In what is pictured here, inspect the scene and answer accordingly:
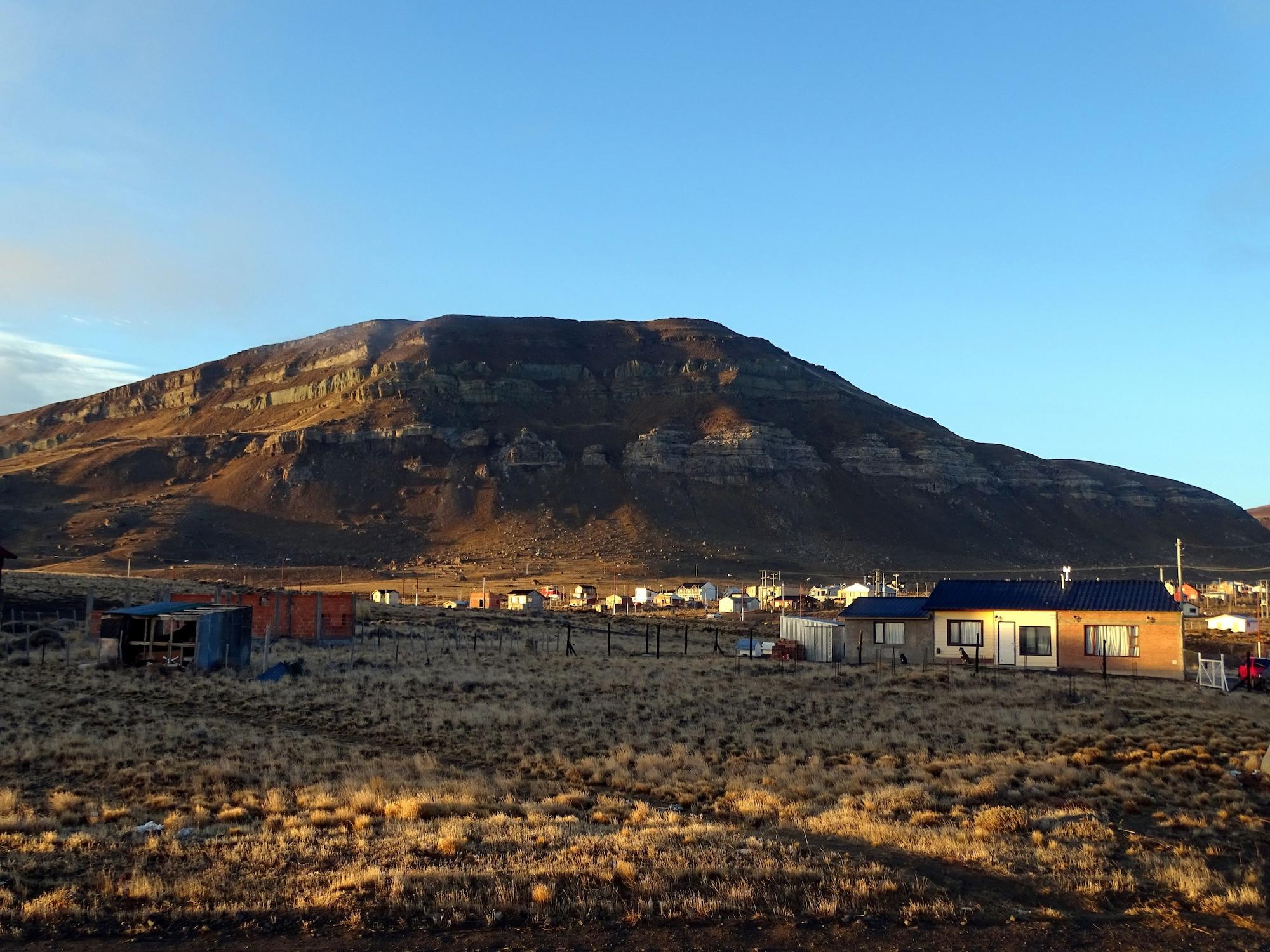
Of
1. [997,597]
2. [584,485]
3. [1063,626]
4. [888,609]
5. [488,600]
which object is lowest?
[488,600]

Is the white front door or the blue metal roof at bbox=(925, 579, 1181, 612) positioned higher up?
the blue metal roof at bbox=(925, 579, 1181, 612)

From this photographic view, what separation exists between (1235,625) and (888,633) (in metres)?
41.7

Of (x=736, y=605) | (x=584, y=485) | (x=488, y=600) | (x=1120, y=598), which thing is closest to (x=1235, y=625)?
(x=736, y=605)

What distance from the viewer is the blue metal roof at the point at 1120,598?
1470 inches

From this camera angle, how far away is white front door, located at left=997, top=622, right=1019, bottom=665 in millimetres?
39281

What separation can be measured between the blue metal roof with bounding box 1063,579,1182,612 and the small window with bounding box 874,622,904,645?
6170mm

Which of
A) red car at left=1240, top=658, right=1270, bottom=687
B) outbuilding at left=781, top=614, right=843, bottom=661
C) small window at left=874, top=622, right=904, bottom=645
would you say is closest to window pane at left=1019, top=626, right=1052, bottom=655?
small window at left=874, top=622, right=904, bottom=645

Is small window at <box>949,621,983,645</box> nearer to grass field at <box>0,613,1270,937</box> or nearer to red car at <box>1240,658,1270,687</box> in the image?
red car at <box>1240,658,1270,687</box>

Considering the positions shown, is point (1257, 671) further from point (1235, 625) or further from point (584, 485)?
point (584, 485)

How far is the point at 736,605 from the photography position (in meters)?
91.4

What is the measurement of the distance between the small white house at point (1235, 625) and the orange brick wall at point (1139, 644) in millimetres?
36976

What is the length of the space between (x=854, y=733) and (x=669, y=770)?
584 cm

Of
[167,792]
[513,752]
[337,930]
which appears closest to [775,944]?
[337,930]

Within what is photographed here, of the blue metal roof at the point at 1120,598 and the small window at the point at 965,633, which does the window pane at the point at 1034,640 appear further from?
the small window at the point at 965,633
